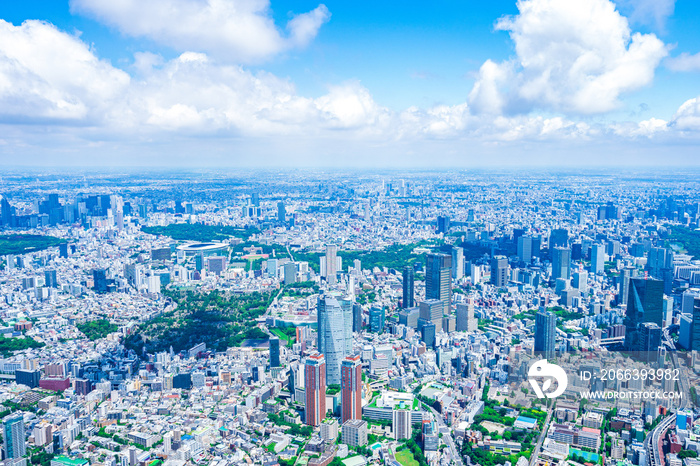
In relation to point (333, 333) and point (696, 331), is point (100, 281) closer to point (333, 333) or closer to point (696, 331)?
point (333, 333)

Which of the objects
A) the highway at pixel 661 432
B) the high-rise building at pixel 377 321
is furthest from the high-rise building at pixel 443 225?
the highway at pixel 661 432

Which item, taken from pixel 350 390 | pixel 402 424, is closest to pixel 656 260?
pixel 402 424

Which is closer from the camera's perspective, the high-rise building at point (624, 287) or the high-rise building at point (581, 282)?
the high-rise building at point (624, 287)

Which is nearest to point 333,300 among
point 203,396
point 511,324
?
point 203,396

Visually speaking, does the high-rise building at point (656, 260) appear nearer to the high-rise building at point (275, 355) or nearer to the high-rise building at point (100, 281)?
the high-rise building at point (275, 355)

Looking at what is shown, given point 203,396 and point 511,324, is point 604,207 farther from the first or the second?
point 203,396

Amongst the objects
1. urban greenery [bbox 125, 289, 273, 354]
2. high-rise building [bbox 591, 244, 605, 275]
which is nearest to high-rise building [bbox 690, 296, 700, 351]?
high-rise building [bbox 591, 244, 605, 275]
